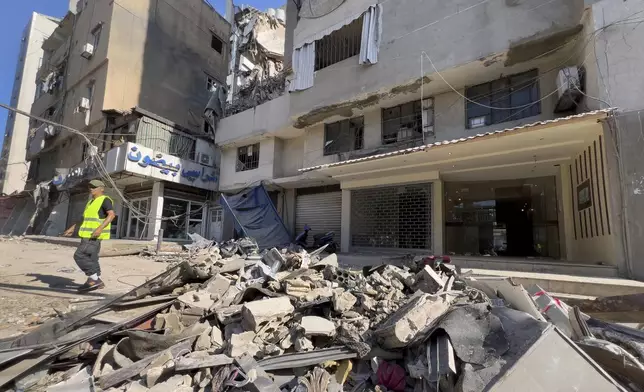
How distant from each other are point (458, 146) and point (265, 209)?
773cm

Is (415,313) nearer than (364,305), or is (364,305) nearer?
(415,313)

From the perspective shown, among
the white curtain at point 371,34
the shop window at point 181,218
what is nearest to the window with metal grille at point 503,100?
the white curtain at point 371,34

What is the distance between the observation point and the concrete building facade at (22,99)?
84.2ft

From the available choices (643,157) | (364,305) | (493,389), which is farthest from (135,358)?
(643,157)

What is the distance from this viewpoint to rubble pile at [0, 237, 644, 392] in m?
2.18

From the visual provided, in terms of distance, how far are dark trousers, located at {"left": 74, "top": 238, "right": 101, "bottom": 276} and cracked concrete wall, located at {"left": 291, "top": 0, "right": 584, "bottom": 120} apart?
8.14 metres

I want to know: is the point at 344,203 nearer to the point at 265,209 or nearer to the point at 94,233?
the point at 265,209

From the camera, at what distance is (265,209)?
12539mm

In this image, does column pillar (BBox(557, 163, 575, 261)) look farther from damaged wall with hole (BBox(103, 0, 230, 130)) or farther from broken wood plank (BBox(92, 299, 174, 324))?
damaged wall with hole (BBox(103, 0, 230, 130))

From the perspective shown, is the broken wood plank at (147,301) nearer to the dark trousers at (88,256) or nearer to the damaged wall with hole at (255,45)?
the dark trousers at (88,256)

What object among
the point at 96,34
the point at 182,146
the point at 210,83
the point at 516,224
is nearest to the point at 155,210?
the point at 182,146

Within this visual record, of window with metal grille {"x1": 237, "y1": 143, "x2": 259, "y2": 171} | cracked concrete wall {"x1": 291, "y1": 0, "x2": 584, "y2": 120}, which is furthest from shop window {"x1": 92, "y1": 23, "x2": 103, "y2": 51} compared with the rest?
cracked concrete wall {"x1": 291, "y1": 0, "x2": 584, "y2": 120}

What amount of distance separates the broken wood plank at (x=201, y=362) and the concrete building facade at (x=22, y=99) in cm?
3172

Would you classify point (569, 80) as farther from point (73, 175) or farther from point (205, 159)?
point (73, 175)
